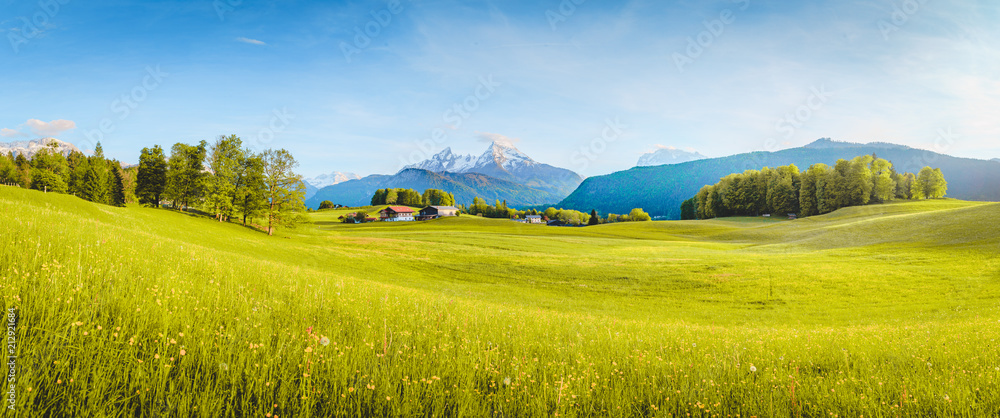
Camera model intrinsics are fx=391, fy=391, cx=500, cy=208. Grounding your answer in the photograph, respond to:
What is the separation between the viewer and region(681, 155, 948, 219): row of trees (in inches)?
3494

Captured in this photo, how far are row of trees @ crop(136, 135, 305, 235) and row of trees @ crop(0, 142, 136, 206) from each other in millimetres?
22471

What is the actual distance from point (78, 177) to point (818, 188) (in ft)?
562

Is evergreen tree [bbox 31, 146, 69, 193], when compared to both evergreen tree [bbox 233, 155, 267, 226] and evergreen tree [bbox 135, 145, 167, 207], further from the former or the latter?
evergreen tree [bbox 233, 155, 267, 226]

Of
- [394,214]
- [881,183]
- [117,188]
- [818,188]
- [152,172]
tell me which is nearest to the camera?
[152,172]

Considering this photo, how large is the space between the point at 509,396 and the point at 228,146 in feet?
253

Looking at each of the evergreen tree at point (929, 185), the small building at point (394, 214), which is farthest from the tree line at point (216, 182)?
the evergreen tree at point (929, 185)

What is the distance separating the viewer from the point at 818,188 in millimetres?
92875

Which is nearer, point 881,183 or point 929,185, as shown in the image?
point 881,183

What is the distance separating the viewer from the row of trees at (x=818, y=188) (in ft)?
291

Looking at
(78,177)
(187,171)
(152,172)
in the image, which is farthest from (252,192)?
(78,177)

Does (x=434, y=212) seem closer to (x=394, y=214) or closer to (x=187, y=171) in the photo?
(x=394, y=214)

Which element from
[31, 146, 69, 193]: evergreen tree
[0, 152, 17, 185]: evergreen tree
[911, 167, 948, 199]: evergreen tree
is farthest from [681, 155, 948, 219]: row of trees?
[0, 152, 17, 185]: evergreen tree

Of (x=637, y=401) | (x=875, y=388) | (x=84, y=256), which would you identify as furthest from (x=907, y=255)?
(x=84, y=256)

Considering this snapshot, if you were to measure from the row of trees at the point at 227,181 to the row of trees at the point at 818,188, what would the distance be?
359ft
